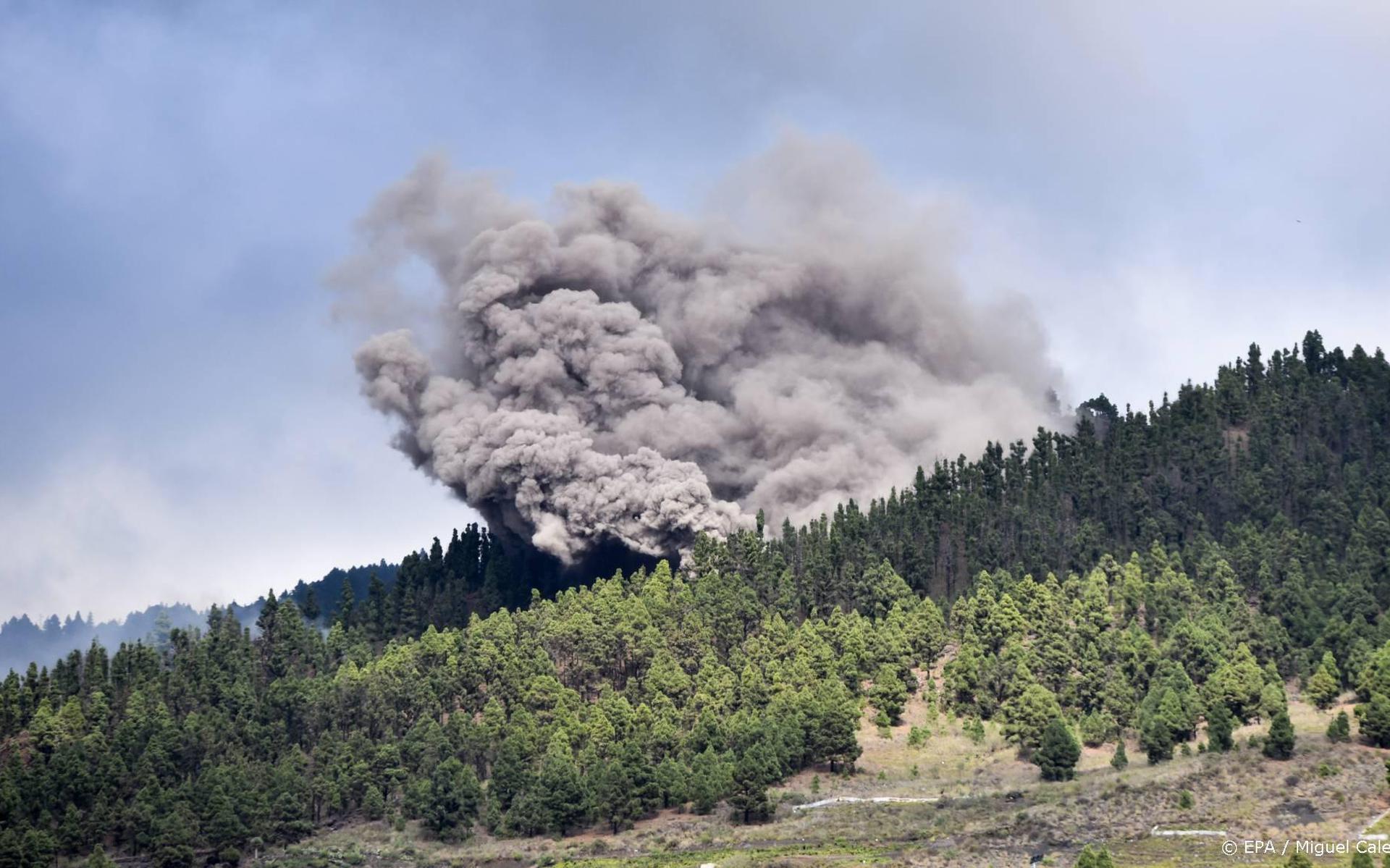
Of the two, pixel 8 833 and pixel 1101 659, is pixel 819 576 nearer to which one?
pixel 1101 659

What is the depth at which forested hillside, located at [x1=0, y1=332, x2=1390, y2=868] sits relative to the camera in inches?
4577

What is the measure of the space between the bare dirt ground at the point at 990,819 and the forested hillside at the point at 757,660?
229 cm

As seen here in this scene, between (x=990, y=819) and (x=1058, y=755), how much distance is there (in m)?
9.89

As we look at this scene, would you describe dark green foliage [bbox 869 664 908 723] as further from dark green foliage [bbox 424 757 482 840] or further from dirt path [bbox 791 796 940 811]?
dark green foliage [bbox 424 757 482 840]

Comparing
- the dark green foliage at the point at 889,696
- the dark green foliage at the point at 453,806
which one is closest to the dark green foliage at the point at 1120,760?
the dark green foliage at the point at 889,696

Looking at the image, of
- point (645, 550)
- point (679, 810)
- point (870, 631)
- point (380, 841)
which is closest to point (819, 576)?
point (870, 631)

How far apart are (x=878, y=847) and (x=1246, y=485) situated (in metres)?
65.9

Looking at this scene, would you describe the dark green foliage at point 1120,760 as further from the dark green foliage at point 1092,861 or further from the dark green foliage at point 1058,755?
the dark green foliage at point 1092,861

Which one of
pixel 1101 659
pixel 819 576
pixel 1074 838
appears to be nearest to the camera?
pixel 1074 838

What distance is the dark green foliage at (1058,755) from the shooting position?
363ft

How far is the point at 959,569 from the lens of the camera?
15050cm

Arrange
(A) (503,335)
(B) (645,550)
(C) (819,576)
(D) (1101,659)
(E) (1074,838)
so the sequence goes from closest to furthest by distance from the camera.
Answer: (E) (1074,838), (D) (1101,659), (C) (819,576), (B) (645,550), (A) (503,335)

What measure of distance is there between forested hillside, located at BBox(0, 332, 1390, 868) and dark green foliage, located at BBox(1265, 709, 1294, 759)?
6555 millimetres

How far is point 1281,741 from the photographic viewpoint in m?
105
